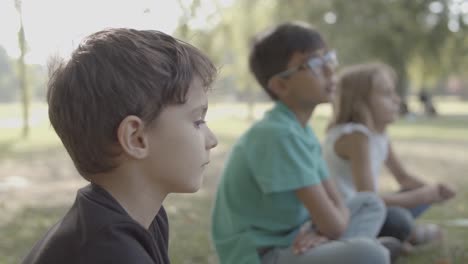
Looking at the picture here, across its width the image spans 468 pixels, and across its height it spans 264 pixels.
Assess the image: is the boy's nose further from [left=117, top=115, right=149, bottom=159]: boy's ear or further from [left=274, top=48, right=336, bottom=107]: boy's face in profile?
[left=274, top=48, right=336, bottom=107]: boy's face in profile

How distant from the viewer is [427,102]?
28.2 meters

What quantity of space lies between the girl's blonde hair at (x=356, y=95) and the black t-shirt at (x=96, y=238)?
7.58ft

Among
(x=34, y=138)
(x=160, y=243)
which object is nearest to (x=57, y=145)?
(x=34, y=138)

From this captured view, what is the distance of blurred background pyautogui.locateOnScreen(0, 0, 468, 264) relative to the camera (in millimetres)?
3674

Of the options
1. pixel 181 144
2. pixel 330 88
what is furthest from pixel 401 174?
pixel 181 144

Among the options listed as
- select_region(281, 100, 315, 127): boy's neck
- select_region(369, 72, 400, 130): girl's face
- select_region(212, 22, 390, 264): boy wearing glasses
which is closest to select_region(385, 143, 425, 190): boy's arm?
select_region(369, 72, 400, 130): girl's face

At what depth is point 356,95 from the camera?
3.54m

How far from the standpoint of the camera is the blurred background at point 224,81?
145 inches

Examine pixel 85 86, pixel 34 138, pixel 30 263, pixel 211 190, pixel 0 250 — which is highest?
pixel 85 86

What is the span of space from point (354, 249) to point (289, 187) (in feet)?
1.18

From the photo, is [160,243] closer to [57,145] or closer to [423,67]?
[57,145]

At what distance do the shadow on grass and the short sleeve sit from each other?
202 centimetres

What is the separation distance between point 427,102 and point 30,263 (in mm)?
28608

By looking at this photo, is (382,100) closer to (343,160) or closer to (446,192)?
(343,160)
